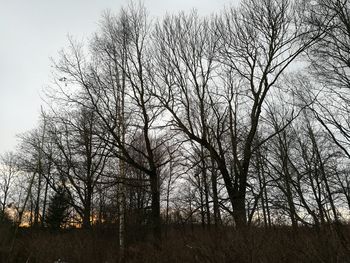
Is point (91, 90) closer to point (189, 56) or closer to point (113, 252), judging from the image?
point (189, 56)

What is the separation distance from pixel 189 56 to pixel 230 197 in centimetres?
581

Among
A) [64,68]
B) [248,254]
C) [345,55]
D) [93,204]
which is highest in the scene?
[64,68]

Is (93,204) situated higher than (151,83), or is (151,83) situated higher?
(151,83)

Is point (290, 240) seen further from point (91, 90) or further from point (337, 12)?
point (91, 90)

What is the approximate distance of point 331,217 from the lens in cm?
320

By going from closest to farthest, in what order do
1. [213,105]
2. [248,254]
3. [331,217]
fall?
[331,217]
[248,254]
[213,105]

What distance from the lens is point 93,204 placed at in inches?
868

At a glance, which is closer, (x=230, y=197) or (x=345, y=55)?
(x=345, y=55)

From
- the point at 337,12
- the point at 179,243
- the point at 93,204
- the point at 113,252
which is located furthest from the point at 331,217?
the point at 93,204

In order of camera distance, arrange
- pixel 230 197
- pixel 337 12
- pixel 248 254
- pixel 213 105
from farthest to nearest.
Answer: pixel 213 105 < pixel 230 197 < pixel 337 12 < pixel 248 254

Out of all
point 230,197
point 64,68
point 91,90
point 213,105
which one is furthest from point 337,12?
point 64,68

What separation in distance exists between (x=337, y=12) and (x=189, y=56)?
18.9ft

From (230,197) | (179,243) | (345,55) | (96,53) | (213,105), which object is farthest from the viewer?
(96,53)

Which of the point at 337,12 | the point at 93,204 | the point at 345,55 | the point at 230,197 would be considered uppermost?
the point at 337,12
